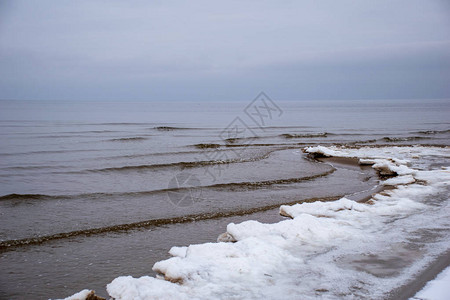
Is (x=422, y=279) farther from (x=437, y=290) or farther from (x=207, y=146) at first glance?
(x=207, y=146)

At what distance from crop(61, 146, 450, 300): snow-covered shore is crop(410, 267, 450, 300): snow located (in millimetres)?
288

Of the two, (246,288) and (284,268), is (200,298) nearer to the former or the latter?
(246,288)

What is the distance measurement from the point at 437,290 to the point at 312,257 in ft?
5.70

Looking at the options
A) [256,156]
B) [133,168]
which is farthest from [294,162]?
[133,168]

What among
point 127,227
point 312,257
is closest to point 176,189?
point 127,227

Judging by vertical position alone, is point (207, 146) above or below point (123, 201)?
above

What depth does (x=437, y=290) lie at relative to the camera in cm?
418

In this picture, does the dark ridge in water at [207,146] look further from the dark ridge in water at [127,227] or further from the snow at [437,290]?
the snow at [437,290]

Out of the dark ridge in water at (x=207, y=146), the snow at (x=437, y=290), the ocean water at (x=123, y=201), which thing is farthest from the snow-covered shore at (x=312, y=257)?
the dark ridge in water at (x=207, y=146)

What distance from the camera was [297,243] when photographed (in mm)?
6004

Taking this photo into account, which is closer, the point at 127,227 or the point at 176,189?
the point at 127,227

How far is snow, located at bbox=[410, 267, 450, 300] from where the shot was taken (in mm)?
4027

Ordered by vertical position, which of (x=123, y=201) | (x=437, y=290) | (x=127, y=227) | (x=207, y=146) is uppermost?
(x=207, y=146)

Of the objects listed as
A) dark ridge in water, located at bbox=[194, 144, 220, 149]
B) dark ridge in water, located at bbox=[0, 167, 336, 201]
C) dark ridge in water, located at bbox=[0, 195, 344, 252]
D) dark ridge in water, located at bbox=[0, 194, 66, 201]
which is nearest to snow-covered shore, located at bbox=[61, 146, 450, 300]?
dark ridge in water, located at bbox=[0, 195, 344, 252]
